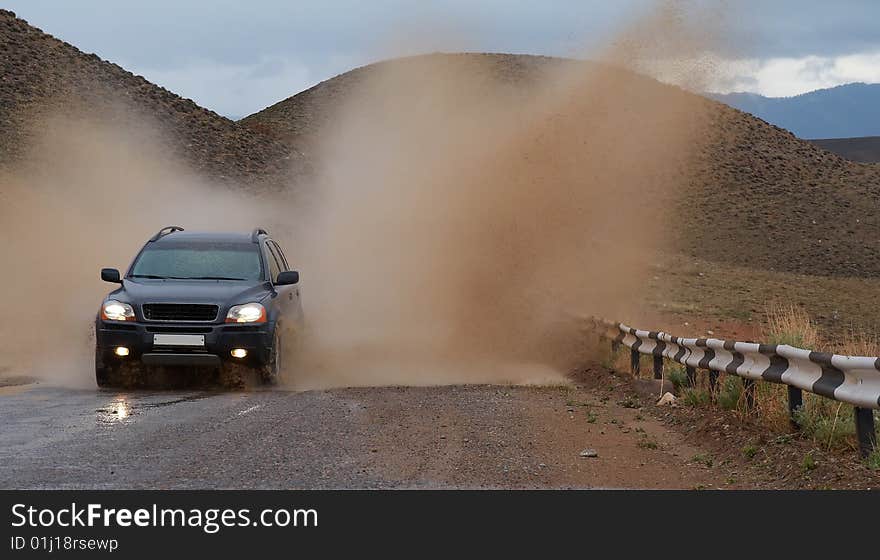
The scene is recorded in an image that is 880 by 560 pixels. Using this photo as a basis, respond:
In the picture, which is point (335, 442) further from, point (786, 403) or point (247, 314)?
point (247, 314)

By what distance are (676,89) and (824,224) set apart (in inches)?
2642

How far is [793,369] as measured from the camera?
10.0 m

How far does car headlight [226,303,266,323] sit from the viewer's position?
15.3 m

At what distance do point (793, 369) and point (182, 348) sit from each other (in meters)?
7.51

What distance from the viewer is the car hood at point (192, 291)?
15.3m

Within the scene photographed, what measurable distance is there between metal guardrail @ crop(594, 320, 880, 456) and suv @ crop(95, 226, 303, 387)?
15.1 feet

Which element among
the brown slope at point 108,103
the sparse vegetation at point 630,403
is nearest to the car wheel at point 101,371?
the sparse vegetation at point 630,403

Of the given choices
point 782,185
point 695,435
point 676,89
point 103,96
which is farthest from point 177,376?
point 782,185

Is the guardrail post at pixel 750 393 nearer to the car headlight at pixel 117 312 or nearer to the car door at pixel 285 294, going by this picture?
the car door at pixel 285 294

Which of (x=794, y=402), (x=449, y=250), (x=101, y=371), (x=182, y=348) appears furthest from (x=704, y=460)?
(x=449, y=250)

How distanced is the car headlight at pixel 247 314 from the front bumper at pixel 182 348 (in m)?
0.08

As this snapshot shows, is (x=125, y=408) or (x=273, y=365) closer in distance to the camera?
(x=125, y=408)

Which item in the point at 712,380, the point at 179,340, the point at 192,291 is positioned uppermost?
the point at 192,291

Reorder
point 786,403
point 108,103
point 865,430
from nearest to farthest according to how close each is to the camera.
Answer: point 865,430, point 786,403, point 108,103
